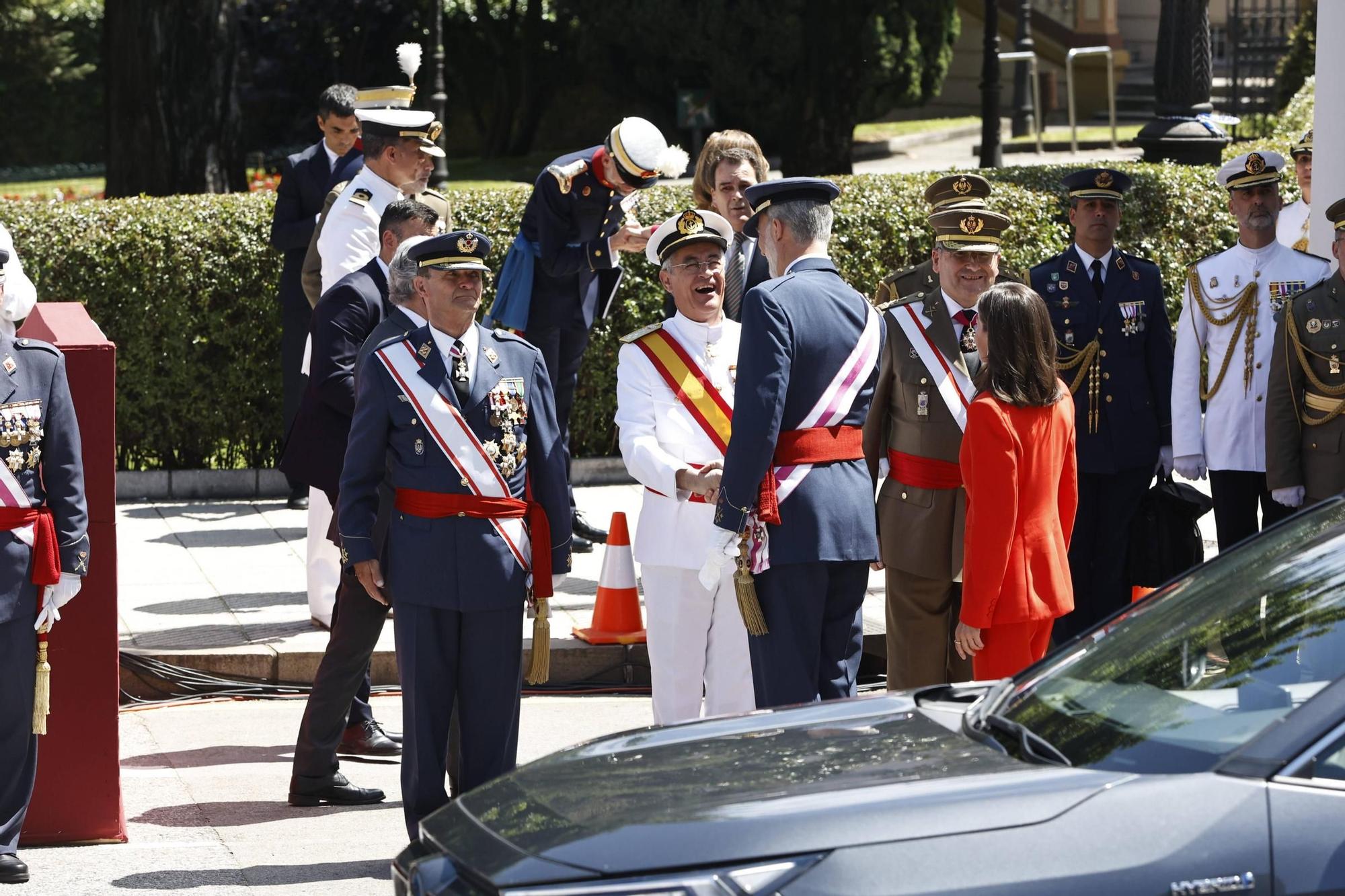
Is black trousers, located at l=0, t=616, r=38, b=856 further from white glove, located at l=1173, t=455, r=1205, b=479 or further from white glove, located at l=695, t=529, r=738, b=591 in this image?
white glove, located at l=1173, t=455, r=1205, b=479

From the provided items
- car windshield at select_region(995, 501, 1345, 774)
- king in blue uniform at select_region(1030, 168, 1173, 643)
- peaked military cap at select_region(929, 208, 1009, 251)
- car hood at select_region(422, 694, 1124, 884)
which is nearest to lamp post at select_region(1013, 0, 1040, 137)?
king in blue uniform at select_region(1030, 168, 1173, 643)

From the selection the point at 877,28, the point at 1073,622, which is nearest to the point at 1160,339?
the point at 1073,622

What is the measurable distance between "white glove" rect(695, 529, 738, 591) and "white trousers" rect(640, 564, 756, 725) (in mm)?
436

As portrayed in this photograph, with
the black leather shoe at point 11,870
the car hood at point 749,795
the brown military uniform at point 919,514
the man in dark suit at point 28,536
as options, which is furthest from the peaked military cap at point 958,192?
the black leather shoe at point 11,870

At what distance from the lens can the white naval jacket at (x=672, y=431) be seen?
609 cm

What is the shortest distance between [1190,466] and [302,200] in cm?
504

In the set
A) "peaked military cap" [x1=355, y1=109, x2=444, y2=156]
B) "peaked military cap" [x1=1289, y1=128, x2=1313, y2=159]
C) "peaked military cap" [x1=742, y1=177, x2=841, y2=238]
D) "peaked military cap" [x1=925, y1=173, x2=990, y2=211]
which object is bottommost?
"peaked military cap" [x1=925, y1=173, x2=990, y2=211]

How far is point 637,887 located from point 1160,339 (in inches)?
197

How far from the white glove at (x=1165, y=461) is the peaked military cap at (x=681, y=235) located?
242cm

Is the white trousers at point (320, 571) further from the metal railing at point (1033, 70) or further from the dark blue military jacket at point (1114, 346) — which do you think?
the metal railing at point (1033, 70)

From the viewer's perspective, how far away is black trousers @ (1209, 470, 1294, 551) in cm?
782

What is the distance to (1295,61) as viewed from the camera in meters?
24.7

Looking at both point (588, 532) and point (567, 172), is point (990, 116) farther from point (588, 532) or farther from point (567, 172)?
point (567, 172)

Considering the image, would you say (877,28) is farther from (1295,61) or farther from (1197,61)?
(1197,61)
